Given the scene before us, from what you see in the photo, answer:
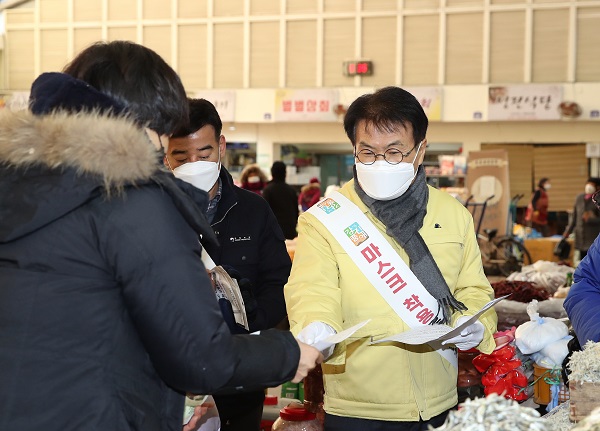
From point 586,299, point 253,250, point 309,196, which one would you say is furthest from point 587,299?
point 309,196

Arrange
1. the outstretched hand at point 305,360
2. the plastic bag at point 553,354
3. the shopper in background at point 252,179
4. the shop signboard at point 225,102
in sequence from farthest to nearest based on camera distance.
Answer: the shop signboard at point 225,102 → the shopper in background at point 252,179 → the plastic bag at point 553,354 → the outstretched hand at point 305,360

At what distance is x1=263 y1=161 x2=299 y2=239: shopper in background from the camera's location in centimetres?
970

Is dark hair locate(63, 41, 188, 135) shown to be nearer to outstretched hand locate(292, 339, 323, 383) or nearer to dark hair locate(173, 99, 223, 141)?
outstretched hand locate(292, 339, 323, 383)

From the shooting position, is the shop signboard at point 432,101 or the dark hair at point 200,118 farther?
the shop signboard at point 432,101

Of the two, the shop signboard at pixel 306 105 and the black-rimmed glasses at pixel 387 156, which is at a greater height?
the shop signboard at pixel 306 105

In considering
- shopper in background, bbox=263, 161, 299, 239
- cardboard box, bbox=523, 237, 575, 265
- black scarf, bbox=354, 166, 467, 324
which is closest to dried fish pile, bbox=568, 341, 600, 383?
black scarf, bbox=354, 166, 467, 324

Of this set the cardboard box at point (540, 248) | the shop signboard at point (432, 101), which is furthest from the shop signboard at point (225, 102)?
the cardboard box at point (540, 248)

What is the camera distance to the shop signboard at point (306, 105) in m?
21.3

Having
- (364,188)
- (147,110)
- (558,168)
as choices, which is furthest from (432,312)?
(558,168)

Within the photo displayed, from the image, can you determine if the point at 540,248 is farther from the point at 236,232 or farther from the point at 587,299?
the point at 587,299

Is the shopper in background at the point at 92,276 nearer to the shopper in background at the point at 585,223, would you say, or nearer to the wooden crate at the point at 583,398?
the wooden crate at the point at 583,398

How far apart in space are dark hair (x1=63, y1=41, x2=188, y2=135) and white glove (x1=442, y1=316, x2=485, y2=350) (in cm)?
123

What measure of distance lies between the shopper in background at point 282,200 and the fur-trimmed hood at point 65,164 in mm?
7813

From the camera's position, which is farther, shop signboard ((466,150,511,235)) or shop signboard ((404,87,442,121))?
shop signboard ((404,87,442,121))
